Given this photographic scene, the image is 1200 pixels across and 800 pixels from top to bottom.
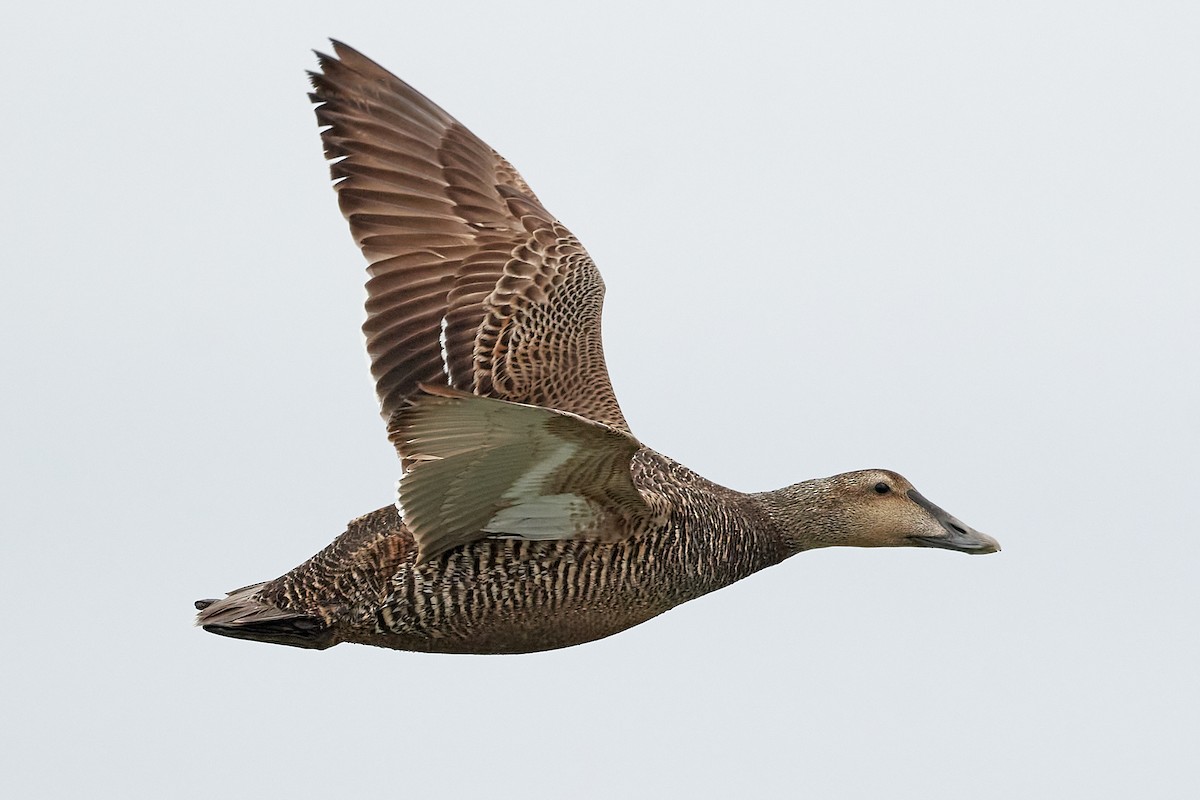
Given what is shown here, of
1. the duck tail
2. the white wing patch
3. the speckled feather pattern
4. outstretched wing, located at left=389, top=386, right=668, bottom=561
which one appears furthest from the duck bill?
the duck tail

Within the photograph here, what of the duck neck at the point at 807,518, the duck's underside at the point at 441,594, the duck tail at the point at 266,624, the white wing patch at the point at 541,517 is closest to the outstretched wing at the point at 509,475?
the white wing patch at the point at 541,517

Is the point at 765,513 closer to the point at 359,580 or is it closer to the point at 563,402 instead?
the point at 563,402

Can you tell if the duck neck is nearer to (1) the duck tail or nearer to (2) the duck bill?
(2) the duck bill

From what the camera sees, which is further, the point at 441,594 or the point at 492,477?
the point at 441,594

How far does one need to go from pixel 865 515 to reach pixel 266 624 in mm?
4321

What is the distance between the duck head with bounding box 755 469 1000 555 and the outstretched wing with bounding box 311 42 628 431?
5.07ft

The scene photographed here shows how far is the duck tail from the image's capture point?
1301cm

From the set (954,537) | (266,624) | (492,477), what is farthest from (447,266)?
(954,537)

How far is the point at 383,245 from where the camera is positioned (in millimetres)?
14383

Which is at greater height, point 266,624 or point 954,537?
point 954,537

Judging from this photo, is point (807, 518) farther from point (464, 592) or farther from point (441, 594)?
point (441, 594)

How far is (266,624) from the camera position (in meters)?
13.0

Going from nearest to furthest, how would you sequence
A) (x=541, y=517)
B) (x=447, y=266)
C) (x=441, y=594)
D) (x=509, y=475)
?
(x=509, y=475) → (x=541, y=517) → (x=441, y=594) → (x=447, y=266)

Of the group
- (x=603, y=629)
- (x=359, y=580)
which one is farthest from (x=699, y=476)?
(x=359, y=580)
